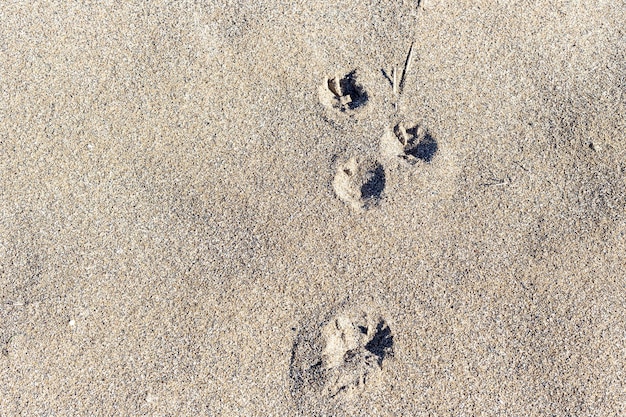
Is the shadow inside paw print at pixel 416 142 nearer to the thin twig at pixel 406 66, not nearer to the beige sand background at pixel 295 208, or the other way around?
the beige sand background at pixel 295 208

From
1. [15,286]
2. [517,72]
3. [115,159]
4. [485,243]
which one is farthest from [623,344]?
[15,286]

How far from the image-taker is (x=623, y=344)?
1.87 metres

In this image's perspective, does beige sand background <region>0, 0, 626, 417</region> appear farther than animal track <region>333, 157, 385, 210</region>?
No

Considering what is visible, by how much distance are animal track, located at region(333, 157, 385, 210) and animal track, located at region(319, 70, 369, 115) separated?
0.78 feet

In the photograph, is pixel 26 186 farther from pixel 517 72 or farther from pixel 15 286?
pixel 517 72

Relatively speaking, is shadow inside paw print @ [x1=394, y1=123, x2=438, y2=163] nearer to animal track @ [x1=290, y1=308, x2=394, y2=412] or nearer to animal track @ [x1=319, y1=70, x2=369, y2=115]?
animal track @ [x1=319, y1=70, x2=369, y2=115]

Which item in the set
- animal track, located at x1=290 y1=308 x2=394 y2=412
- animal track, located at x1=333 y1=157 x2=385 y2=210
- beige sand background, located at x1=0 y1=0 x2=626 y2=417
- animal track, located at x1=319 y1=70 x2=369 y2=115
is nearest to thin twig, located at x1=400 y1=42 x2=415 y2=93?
beige sand background, located at x1=0 y1=0 x2=626 y2=417

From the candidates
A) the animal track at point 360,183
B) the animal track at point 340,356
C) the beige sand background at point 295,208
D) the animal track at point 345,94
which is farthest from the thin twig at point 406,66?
the animal track at point 340,356

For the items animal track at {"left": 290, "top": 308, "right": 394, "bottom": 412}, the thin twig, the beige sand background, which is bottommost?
animal track at {"left": 290, "top": 308, "right": 394, "bottom": 412}

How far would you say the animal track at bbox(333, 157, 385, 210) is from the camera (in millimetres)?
1936

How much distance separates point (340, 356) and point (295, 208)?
0.62 m

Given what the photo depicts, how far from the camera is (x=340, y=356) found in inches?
73.2

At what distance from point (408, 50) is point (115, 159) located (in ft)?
4.35

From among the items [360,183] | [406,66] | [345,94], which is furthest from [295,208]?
[406,66]
